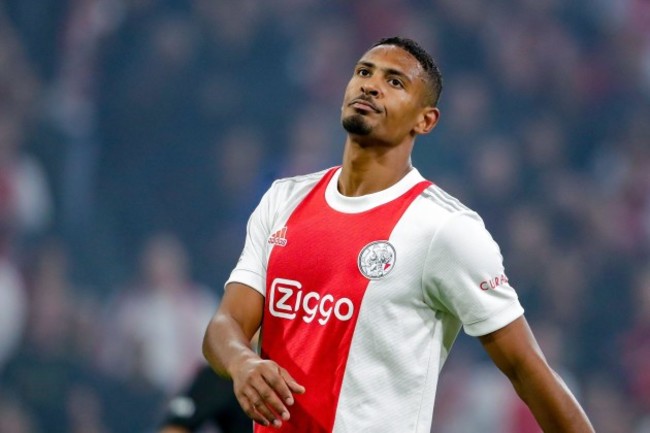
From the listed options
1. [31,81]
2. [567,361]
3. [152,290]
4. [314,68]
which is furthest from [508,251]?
[31,81]

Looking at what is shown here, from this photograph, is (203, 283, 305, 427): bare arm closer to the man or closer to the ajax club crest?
the man

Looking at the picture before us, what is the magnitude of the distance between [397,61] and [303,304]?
2.26 feet

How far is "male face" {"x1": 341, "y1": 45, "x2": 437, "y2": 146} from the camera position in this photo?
2.92 meters

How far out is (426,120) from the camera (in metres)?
3.05

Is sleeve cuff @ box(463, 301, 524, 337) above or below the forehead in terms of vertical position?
below

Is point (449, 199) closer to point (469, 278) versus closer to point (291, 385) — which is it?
point (469, 278)

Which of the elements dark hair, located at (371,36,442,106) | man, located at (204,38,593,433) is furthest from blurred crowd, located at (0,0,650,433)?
man, located at (204,38,593,433)

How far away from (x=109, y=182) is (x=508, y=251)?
8.55ft

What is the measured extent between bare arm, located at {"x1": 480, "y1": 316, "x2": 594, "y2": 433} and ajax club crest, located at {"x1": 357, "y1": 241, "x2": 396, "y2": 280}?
0.30m

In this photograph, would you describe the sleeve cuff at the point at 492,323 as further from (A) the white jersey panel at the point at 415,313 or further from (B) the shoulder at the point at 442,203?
(B) the shoulder at the point at 442,203

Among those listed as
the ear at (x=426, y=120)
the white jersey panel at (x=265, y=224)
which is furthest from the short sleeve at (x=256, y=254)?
the ear at (x=426, y=120)

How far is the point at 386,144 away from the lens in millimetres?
2971

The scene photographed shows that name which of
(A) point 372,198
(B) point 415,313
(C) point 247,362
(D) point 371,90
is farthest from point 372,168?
(C) point 247,362

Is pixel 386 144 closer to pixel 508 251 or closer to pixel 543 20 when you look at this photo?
pixel 508 251
